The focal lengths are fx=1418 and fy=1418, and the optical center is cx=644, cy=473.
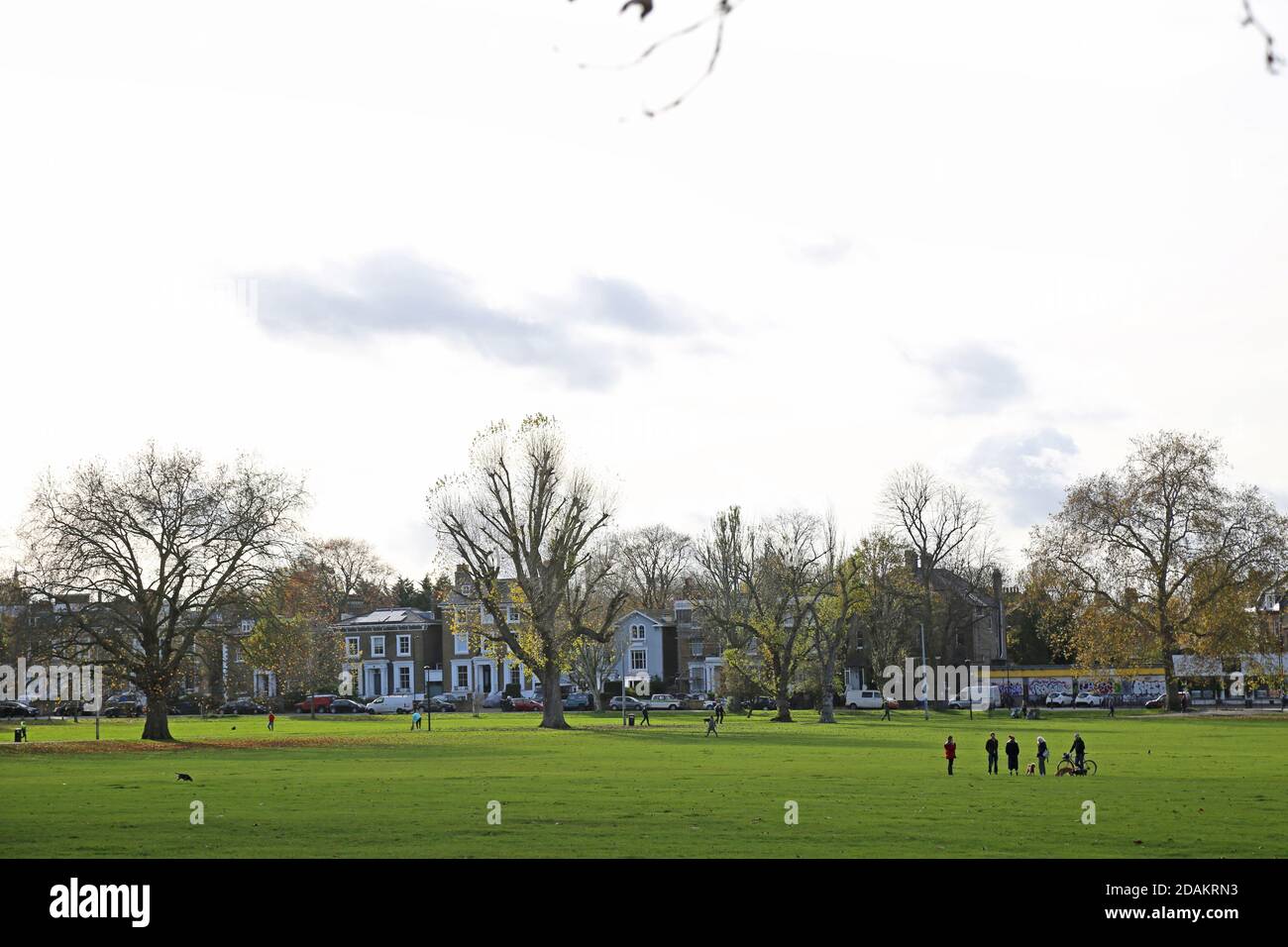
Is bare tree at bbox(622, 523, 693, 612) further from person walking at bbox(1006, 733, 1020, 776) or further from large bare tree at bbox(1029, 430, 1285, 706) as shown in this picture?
person walking at bbox(1006, 733, 1020, 776)

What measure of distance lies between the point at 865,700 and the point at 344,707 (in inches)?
1599

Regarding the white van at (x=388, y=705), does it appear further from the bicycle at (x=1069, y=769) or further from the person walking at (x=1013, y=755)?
the bicycle at (x=1069, y=769)

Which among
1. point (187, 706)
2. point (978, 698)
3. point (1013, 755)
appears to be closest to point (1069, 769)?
point (1013, 755)

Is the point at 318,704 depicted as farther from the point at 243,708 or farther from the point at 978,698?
the point at 978,698

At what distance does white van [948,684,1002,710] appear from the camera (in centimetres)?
10494

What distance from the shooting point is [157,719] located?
2498 inches

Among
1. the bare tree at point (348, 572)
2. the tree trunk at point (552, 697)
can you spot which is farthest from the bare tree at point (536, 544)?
the bare tree at point (348, 572)

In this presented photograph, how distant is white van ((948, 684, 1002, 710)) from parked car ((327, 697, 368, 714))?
1787 inches

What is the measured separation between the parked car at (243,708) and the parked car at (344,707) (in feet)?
16.5

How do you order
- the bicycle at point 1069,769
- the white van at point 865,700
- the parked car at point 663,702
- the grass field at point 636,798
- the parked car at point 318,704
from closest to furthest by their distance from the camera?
the grass field at point 636,798
the bicycle at point 1069,769
the parked car at point 318,704
the parked car at point 663,702
the white van at point 865,700

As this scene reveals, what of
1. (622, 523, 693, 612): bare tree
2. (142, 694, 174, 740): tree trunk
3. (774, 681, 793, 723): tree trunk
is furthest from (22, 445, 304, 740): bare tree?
(622, 523, 693, 612): bare tree

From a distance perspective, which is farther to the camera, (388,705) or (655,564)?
(655,564)

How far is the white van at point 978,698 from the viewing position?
105 m
